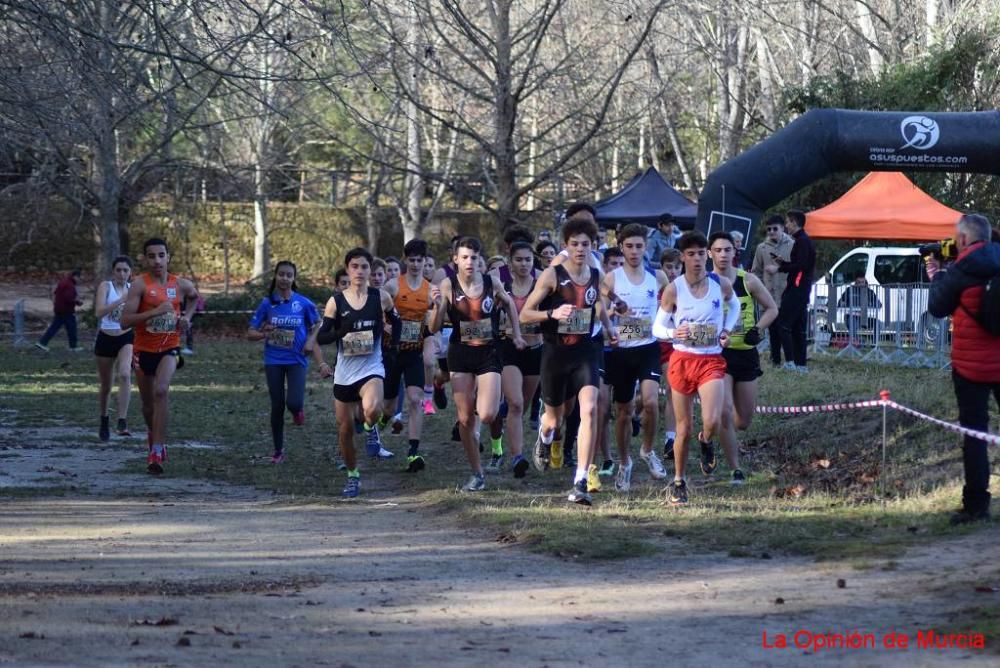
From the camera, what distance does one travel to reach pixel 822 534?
9.16 metres

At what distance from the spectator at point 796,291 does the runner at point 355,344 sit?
9133 millimetres

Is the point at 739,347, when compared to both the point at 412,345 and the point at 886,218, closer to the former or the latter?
the point at 412,345

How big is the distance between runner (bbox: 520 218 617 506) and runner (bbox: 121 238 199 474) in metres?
3.66

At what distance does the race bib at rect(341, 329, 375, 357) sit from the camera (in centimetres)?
1128

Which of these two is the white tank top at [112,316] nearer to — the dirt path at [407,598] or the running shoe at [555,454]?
the dirt path at [407,598]

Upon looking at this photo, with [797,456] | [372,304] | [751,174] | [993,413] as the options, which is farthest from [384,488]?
[751,174]

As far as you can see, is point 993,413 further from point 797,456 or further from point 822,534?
point 822,534

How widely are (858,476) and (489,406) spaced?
312 cm

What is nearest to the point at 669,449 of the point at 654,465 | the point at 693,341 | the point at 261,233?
the point at 654,465

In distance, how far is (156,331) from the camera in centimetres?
1284

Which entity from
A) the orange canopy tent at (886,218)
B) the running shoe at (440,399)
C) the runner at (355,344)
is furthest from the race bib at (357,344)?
the orange canopy tent at (886,218)

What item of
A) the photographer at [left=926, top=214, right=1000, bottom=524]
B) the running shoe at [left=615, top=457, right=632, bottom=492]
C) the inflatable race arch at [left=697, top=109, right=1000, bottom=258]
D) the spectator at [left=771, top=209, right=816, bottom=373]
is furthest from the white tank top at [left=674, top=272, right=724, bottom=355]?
the spectator at [left=771, top=209, right=816, bottom=373]

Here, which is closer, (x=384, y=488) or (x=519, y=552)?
(x=519, y=552)

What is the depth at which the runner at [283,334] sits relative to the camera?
1334cm
